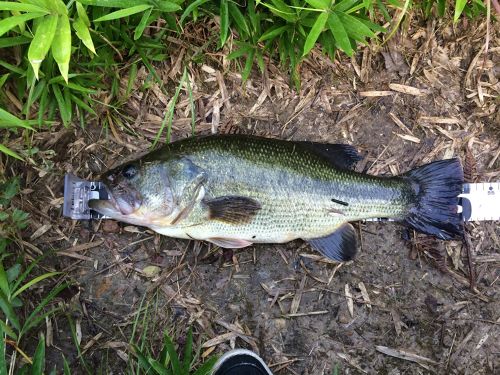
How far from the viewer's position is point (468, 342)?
412cm

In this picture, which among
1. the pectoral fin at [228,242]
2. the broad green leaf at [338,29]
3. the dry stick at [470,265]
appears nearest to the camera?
the broad green leaf at [338,29]

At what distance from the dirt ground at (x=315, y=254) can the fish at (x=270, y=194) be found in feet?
0.90

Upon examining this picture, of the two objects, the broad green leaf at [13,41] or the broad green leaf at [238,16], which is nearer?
the broad green leaf at [13,41]

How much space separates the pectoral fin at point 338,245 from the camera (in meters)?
3.97

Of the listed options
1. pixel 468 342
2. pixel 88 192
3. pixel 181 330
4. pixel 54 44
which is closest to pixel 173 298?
pixel 181 330

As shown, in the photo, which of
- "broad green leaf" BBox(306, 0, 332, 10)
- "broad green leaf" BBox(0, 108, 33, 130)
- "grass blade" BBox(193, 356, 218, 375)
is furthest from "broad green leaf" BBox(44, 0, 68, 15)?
"grass blade" BBox(193, 356, 218, 375)

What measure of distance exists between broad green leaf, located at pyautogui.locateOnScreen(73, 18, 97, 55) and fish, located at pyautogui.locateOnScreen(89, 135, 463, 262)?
3.39 ft

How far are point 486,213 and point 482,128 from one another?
0.85m

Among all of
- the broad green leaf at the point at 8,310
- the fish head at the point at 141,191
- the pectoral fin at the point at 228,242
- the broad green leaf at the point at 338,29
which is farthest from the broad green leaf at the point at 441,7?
the broad green leaf at the point at 8,310

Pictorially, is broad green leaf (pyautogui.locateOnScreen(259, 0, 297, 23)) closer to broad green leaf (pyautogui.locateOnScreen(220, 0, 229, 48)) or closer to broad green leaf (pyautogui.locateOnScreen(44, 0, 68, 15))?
broad green leaf (pyautogui.locateOnScreen(220, 0, 229, 48))

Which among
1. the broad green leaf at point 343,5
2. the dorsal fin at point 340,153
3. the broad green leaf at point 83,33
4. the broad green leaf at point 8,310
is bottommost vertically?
the broad green leaf at point 8,310

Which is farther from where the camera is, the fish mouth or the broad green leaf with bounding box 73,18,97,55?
the fish mouth

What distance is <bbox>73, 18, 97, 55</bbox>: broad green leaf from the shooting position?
120 inches

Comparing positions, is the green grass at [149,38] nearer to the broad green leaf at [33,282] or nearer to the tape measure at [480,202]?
the broad green leaf at [33,282]
